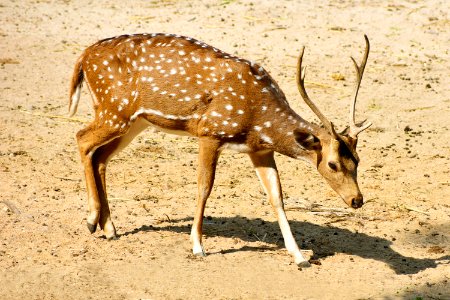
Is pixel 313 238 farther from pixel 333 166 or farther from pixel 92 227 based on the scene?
pixel 92 227

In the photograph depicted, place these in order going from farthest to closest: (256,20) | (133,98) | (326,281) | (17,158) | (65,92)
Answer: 1. (256,20)
2. (65,92)
3. (17,158)
4. (133,98)
5. (326,281)

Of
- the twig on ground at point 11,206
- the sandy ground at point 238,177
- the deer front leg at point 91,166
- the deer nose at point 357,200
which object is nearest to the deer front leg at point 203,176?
the sandy ground at point 238,177

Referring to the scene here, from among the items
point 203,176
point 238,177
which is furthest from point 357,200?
point 238,177

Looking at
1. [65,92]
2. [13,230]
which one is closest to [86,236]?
[13,230]

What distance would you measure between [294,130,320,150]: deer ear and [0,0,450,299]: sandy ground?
98 cm

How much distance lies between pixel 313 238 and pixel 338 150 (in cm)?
110

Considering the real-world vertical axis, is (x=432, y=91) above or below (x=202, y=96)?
below

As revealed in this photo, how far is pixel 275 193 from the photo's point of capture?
791 cm

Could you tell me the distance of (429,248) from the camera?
8133mm

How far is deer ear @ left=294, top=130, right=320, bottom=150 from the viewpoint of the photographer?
302 inches

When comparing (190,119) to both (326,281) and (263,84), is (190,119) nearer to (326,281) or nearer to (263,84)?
(263,84)

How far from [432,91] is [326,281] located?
18.8 ft

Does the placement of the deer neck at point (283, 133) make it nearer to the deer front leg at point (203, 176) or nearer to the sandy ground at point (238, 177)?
the deer front leg at point (203, 176)

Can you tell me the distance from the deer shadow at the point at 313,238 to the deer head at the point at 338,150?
0.59 meters
